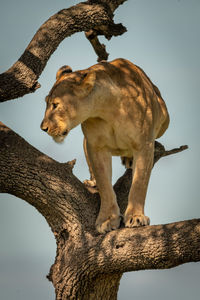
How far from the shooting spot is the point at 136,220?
6137mm

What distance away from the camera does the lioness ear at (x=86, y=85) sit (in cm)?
604

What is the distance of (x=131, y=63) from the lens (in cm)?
689

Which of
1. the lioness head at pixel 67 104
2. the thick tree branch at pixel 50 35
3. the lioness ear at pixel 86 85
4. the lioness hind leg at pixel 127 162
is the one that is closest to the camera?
the lioness head at pixel 67 104

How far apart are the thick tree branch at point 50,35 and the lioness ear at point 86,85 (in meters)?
0.65

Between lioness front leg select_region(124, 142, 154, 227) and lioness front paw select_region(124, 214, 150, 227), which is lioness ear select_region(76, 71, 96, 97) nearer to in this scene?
lioness front leg select_region(124, 142, 154, 227)

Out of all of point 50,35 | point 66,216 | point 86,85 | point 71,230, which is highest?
point 50,35

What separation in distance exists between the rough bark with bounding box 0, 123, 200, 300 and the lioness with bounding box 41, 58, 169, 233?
245 millimetres

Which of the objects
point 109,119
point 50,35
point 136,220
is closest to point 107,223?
point 136,220

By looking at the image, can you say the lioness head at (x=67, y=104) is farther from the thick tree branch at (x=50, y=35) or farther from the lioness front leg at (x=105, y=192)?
the lioness front leg at (x=105, y=192)

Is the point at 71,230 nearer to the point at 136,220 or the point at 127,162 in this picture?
the point at 136,220

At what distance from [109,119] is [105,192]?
0.81m

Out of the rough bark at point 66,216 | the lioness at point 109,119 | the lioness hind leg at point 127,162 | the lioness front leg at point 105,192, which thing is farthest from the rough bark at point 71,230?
the lioness hind leg at point 127,162

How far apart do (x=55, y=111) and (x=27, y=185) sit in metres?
0.80

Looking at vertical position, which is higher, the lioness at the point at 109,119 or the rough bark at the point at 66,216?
the lioness at the point at 109,119
